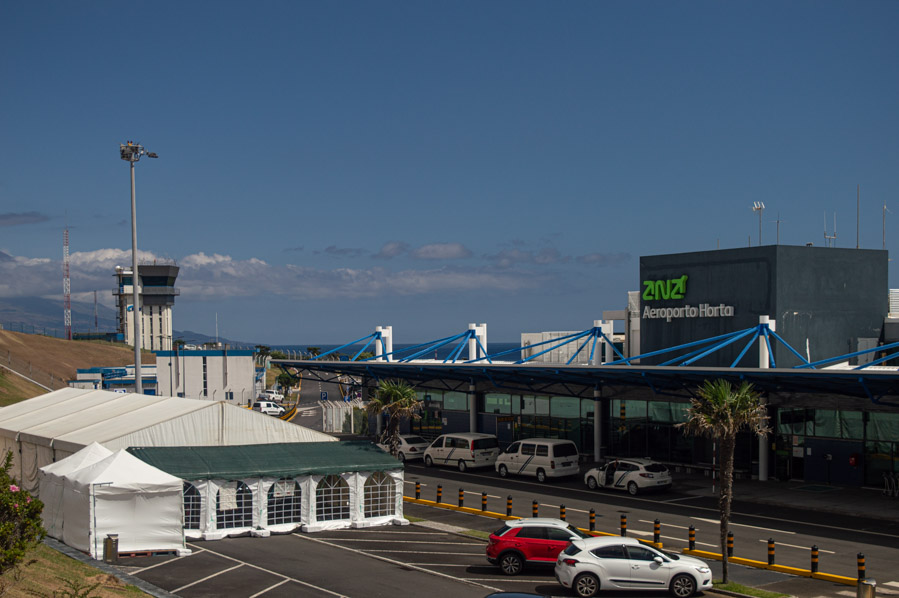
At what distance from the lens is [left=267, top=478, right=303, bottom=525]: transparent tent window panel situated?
89.1 feet

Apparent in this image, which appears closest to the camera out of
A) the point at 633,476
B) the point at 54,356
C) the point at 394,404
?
the point at 394,404

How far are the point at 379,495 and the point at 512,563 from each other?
7955 millimetres

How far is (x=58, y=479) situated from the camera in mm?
24797

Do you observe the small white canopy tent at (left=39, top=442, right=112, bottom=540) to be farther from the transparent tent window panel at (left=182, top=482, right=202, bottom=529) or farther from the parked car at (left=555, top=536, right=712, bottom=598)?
the parked car at (left=555, top=536, right=712, bottom=598)

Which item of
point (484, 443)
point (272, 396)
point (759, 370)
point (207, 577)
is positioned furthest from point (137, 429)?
point (272, 396)

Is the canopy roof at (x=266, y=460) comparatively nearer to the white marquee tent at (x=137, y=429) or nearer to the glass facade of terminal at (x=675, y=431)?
the white marquee tent at (x=137, y=429)

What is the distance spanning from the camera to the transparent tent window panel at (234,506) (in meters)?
26.2

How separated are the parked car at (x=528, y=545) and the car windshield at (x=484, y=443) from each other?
20.5 m

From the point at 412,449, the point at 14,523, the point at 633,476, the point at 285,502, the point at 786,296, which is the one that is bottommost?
the point at 412,449

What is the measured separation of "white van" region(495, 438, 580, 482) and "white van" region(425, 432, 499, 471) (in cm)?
252

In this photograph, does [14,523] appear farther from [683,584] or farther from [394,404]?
[394,404]

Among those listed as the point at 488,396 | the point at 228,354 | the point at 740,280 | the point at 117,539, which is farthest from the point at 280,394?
the point at 117,539

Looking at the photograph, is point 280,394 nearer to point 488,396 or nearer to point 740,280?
point 488,396

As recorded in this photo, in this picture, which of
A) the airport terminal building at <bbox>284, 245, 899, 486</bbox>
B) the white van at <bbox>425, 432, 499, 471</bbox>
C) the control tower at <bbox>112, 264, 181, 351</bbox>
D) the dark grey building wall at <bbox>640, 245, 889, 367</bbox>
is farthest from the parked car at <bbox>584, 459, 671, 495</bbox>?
the control tower at <bbox>112, 264, 181, 351</bbox>
